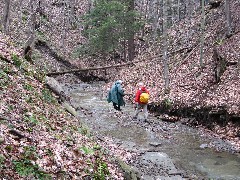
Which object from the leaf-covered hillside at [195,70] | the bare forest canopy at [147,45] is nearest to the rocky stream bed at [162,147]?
the leaf-covered hillside at [195,70]

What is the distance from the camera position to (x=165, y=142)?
1355cm

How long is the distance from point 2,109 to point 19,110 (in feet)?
2.25

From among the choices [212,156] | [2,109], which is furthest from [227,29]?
[2,109]

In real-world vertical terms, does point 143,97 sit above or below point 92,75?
above

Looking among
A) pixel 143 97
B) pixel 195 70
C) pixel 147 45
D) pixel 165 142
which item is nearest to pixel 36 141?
pixel 165 142

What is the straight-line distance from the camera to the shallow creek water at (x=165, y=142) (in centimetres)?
1055

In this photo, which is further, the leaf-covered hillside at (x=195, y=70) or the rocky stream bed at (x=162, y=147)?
the leaf-covered hillside at (x=195, y=70)

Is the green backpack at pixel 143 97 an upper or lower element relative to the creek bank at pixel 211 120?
upper

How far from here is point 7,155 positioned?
219 inches

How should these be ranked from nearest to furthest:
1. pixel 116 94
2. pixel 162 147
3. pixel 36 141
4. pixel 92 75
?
pixel 36 141 → pixel 162 147 → pixel 116 94 → pixel 92 75

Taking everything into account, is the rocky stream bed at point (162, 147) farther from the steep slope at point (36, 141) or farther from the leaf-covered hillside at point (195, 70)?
the leaf-covered hillside at point (195, 70)

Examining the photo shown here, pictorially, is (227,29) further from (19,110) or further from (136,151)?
(19,110)

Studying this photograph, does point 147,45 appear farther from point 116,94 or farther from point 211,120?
point 211,120

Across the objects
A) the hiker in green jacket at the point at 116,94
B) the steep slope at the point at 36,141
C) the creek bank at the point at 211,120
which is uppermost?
the steep slope at the point at 36,141
